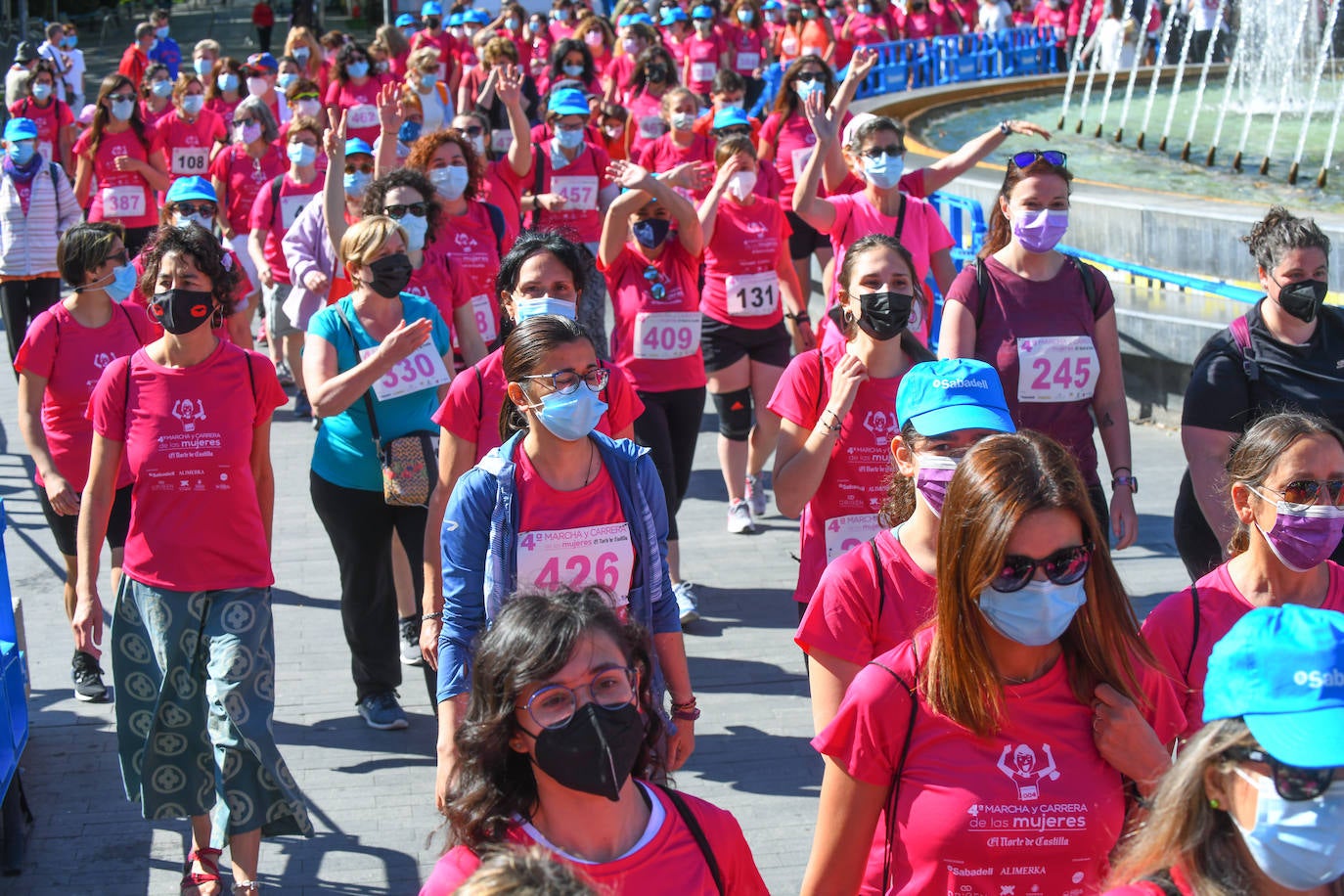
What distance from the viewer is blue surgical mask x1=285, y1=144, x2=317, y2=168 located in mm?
10086

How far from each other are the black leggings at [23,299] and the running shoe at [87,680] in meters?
4.67

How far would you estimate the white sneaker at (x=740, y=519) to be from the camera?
859 centimetres

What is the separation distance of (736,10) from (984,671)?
18.9m

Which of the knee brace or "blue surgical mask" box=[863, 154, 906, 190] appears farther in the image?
the knee brace

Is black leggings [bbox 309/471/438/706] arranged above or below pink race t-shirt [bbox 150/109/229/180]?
below

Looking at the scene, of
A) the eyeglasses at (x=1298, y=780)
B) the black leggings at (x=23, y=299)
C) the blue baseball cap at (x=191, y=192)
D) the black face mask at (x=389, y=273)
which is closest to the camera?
the eyeglasses at (x=1298, y=780)

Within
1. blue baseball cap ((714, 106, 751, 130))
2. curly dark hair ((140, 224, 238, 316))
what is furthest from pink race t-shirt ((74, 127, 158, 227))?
curly dark hair ((140, 224, 238, 316))

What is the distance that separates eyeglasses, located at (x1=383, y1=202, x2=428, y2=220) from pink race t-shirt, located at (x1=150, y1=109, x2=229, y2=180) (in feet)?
21.9

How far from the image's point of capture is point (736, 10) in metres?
20.8

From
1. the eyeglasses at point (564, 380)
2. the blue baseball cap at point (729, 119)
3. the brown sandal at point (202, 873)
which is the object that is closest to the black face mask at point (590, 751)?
the eyeglasses at point (564, 380)

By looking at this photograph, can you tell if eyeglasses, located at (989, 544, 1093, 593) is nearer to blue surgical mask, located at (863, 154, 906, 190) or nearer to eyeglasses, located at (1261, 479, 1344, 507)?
eyeglasses, located at (1261, 479, 1344, 507)

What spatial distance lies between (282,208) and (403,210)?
3.73m

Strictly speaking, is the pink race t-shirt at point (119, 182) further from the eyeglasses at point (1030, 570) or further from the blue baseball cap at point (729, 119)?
the eyeglasses at point (1030, 570)

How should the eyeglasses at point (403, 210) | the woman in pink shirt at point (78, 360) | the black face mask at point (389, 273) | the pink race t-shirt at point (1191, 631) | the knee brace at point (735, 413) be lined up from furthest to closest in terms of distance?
the knee brace at point (735, 413), the eyeglasses at point (403, 210), the woman in pink shirt at point (78, 360), the black face mask at point (389, 273), the pink race t-shirt at point (1191, 631)
